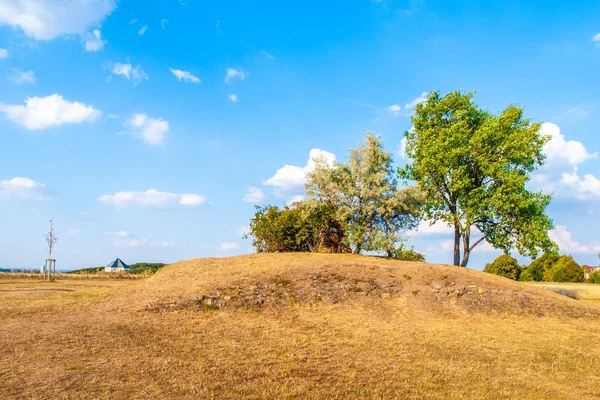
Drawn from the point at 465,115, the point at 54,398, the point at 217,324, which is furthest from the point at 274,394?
the point at 465,115

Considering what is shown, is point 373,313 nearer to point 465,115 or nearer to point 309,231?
point 309,231

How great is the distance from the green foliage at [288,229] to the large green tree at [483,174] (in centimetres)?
897

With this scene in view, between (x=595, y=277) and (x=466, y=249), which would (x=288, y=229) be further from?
(x=595, y=277)

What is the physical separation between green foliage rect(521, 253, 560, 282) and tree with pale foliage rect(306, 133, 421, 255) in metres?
56.1

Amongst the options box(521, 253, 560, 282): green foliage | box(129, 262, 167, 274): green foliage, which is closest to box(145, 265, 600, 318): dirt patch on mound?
box(129, 262, 167, 274): green foliage

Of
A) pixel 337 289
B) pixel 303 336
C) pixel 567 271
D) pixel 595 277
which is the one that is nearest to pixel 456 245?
pixel 337 289

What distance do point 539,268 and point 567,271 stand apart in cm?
994

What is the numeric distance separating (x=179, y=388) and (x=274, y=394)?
215 cm

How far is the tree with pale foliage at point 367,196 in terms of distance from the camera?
2786 centimetres

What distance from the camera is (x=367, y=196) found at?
1091 inches

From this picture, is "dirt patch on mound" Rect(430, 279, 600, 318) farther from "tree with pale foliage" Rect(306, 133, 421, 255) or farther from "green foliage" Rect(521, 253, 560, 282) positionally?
"green foliage" Rect(521, 253, 560, 282)

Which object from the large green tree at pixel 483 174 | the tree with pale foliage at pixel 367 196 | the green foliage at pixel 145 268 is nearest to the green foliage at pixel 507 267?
the large green tree at pixel 483 174

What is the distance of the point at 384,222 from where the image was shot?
29.0 m

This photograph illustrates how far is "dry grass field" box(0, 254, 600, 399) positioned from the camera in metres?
9.15
